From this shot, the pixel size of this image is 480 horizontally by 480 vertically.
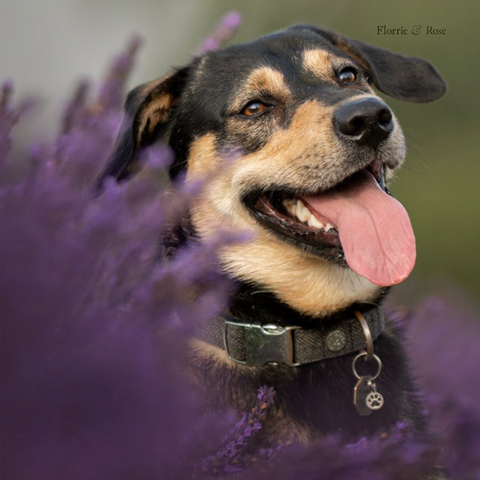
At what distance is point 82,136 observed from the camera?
3.86 ft

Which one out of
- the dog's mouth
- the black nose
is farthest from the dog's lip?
the black nose

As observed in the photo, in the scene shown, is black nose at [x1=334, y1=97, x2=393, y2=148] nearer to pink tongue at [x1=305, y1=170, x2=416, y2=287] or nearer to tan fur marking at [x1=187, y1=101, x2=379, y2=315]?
tan fur marking at [x1=187, y1=101, x2=379, y2=315]

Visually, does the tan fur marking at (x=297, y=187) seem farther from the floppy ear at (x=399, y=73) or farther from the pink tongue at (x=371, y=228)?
the floppy ear at (x=399, y=73)

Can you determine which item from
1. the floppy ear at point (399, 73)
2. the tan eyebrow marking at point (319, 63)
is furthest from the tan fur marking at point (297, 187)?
the floppy ear at point (399, 73)

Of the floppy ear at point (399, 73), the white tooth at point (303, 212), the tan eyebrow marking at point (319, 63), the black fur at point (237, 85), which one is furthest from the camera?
the floppy ear at point (399, 73)

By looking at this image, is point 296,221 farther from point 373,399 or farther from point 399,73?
point 399,73

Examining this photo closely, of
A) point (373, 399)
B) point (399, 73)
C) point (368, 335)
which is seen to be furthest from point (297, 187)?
point (399, 73)

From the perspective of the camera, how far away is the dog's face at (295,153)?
3.06m

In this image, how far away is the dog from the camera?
9.20 ft

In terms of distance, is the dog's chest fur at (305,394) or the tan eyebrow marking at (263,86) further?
the tan eyebrow marking at (263,86)

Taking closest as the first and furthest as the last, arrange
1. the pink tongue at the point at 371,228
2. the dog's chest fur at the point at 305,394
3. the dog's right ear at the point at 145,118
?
1. the dog's chest fur at the point at 305,394
2. the pink tongue at the point at 371,228
3. the dog's right ear at the point at 145,118

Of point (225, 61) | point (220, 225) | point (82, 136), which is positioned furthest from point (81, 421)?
point (225, 61)

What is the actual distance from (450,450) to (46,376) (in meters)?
2.49

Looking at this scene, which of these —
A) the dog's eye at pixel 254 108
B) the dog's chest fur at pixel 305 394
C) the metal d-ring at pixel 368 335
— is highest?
the dog's eye at pixel 254 108
